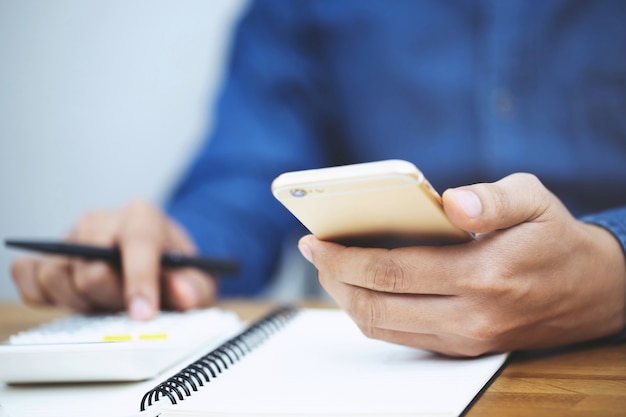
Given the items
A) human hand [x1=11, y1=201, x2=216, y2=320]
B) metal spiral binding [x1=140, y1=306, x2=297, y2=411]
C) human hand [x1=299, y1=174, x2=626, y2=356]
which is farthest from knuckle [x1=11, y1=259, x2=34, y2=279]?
human hand [x1=299, y1=174, x2=626, y2=356]

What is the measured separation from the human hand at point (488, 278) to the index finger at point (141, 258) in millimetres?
249

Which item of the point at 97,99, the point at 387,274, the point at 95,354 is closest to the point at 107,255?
the point at 95,354

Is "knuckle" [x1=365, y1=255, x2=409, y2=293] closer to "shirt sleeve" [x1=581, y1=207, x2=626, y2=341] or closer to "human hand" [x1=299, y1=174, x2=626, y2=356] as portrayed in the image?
"human hand" [x1=299, y1=174, x2=626, y2=356]

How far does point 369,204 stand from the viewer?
0.34 m

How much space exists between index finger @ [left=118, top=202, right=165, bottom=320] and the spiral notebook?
0.47 ft

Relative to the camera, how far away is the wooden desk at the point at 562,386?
33 cm

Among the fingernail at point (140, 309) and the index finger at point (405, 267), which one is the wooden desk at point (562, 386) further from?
the fingernail at point (140, 309)

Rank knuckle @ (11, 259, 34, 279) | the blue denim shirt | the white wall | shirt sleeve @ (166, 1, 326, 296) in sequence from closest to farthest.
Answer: knuckle @ (11, 259, 34, 279) < the blue denim shirt < shirt sleeve @ (166, 1, 326, 296) < the white wall

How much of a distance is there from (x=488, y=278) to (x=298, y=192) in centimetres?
12

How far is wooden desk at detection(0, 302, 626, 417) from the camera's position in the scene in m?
0.33

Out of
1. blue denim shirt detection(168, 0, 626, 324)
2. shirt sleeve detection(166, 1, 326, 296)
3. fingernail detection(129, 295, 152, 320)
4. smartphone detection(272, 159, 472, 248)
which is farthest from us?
shirt sleeve detection(166, 1, 326, 296)

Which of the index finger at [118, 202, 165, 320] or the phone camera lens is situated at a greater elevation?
the phone camera lens

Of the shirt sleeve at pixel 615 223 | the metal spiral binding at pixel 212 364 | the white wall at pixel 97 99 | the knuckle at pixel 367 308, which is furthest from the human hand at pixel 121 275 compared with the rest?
the white wall at pixel 97 99

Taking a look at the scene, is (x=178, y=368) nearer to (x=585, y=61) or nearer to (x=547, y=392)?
Answer: (x=547, y=392)
